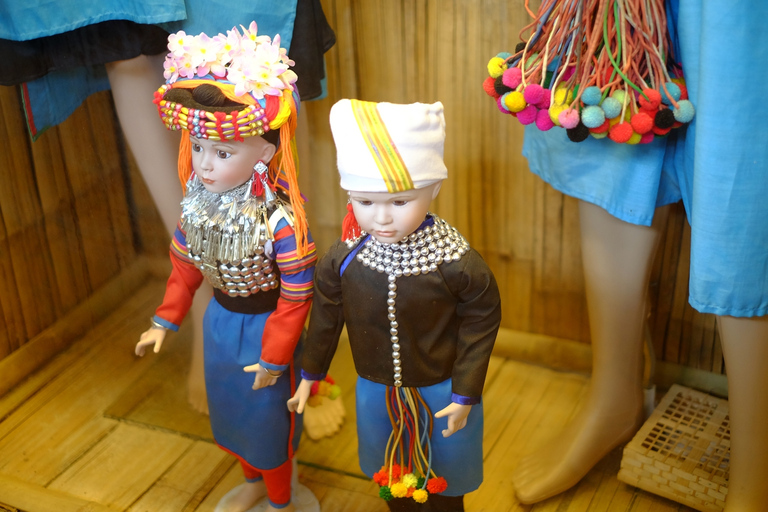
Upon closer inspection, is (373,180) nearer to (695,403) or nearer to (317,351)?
(317,351)

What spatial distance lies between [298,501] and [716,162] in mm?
849

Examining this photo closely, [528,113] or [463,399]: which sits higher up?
[528,113]

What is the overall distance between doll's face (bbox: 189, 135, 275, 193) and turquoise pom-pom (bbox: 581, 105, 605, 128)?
1.38 ft

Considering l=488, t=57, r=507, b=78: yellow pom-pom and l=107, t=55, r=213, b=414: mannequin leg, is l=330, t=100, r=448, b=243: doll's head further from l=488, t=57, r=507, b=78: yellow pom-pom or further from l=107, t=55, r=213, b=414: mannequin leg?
l=107, t=55, r=213, b=414: mannequin leg

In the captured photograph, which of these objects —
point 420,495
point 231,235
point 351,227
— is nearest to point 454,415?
point 420,495

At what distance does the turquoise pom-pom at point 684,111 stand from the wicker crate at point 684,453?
60 cm

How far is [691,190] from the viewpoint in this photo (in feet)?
3.47

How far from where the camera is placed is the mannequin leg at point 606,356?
119 centimetres

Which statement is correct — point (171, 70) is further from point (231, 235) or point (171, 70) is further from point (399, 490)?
point (399, 490)

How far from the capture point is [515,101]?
97 cm

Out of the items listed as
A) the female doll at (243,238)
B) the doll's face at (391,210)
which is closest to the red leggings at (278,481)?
the female doll at (243,238)

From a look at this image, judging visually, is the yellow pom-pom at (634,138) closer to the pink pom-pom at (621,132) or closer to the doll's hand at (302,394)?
the pink pom-pom at (621,132)

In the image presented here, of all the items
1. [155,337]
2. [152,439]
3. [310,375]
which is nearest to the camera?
[310,375]

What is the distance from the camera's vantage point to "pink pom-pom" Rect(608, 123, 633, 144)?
965mm
